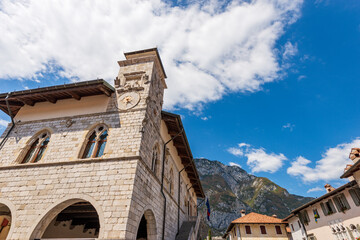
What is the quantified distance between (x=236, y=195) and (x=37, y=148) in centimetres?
11311

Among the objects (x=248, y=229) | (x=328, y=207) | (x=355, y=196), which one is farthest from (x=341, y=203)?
(x=248, y=229)

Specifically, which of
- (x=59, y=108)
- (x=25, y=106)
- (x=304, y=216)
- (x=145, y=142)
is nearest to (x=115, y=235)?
(x=145, y=142)

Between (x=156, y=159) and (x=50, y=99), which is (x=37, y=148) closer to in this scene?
(x=50, y=99)

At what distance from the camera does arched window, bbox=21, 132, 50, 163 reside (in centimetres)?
886

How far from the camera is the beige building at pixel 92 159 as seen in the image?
677 centimetres

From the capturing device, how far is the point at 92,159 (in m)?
7.65

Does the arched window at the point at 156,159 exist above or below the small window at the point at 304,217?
above

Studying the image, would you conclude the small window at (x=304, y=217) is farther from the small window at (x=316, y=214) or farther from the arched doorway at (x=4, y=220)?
the arched doorway at (x=4, y=220)

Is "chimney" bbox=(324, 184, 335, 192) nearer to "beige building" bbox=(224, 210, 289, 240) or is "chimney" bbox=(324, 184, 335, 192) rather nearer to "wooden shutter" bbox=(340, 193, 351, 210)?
"wooden shutter" bbox=(340, 193, 351, 210)

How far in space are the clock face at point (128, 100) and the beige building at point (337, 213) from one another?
11828 mm

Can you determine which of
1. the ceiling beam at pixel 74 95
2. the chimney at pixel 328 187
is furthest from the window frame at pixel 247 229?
the ceiling beam at pixel 74 95

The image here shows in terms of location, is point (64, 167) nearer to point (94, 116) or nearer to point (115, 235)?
point (94, 116)

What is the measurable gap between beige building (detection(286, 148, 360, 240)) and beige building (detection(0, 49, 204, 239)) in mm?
10535

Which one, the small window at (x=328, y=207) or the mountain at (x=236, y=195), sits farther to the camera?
the mountain at (x=236, y=195)
